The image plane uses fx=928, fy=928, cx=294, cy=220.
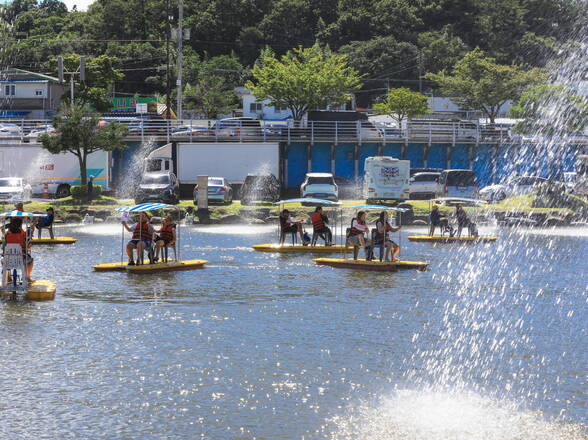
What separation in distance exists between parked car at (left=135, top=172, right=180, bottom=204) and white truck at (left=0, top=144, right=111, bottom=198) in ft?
21.8

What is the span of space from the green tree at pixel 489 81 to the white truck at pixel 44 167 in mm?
37855

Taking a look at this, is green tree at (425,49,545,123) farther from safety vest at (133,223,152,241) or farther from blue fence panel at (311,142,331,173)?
safety vest at (133,223,152,241)

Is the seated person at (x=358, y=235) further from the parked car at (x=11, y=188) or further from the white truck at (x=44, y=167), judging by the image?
the white truck at (x=44, y=167)

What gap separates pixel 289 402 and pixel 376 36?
125799 mm

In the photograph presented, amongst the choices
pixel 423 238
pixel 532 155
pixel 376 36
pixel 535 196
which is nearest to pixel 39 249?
pixel 423 238

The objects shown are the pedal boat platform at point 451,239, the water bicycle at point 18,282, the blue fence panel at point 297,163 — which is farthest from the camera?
the blue fence panel at point 297,163

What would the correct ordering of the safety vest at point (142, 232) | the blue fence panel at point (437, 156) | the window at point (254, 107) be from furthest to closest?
the window at point (254, 107), the blue fence panel at point (437, 156), the safety vest at point (142, 232)

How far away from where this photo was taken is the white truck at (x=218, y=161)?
61.1 m

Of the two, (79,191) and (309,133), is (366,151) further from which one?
(79,191)

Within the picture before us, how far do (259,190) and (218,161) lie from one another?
765 cm

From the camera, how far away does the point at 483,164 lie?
227 feet

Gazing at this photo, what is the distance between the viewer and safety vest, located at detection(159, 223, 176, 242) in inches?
1158

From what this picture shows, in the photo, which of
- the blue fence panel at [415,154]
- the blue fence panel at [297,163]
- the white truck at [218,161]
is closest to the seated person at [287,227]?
the white truck at [218,161]

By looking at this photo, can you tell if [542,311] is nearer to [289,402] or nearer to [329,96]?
[289,402]
